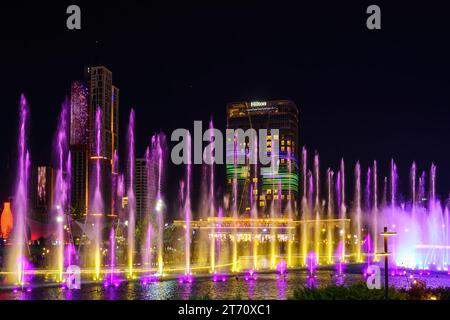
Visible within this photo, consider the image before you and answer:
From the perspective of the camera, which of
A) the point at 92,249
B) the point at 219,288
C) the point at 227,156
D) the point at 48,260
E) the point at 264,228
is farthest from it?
the point at 227,156

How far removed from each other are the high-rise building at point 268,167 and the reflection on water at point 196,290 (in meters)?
86.6

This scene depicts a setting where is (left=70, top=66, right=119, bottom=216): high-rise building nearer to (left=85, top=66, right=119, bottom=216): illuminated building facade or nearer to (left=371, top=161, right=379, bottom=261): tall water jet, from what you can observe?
(left=85, top=66, right=119, bottom=216): illuminated building facade

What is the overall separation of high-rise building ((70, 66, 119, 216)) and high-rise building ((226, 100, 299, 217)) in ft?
81.7

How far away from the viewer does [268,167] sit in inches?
4719

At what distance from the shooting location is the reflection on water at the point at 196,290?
20203mm

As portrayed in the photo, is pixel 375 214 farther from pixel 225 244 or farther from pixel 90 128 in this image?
pixel 90 128

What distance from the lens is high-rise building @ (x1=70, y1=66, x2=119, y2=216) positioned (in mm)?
117500

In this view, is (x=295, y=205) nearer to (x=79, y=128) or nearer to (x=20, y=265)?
(x=79, y=128)

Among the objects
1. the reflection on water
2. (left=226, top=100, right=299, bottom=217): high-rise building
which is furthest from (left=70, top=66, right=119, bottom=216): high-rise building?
the reflection on water

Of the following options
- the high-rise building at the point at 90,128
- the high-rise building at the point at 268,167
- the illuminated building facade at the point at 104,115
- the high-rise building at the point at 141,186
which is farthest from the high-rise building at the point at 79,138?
the high-rise building at the point at 268,167

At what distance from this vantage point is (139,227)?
49.2m
